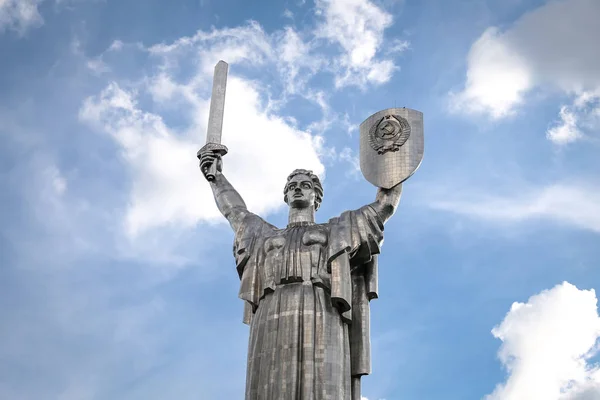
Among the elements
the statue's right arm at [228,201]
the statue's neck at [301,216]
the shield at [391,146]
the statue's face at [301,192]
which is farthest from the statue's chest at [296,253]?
the shield at [391,146]

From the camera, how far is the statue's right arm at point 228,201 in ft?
50.0

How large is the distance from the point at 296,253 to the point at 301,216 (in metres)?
1.24

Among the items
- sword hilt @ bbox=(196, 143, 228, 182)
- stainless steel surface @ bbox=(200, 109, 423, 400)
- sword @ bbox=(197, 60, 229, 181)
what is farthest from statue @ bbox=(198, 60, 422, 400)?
sword @ bbox=(197, 60, 229, 181)

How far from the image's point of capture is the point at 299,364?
12750mm

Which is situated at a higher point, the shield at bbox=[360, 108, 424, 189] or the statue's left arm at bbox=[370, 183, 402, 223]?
the shield at bbox=[360, 108, 424, 189]

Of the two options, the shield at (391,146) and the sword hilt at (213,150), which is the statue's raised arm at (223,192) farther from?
the shield at (391,146)

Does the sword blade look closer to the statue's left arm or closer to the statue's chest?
the statue's chest

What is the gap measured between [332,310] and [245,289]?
5.23ft

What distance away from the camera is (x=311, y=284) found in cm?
1357

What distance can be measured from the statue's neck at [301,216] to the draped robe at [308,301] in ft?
0.46

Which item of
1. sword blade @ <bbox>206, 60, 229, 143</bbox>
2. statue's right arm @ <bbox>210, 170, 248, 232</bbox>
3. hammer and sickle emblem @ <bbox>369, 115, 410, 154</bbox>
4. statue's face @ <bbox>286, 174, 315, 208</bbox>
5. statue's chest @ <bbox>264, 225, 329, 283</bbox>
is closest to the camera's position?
statue's chest @ <bbox>264, 225, 329, 283</bbox>

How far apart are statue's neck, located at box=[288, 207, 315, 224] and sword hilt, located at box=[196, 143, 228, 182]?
6.08ft

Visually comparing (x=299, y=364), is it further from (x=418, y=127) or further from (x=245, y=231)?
(x=418, y=127)

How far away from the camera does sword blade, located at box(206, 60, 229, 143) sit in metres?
16.1
